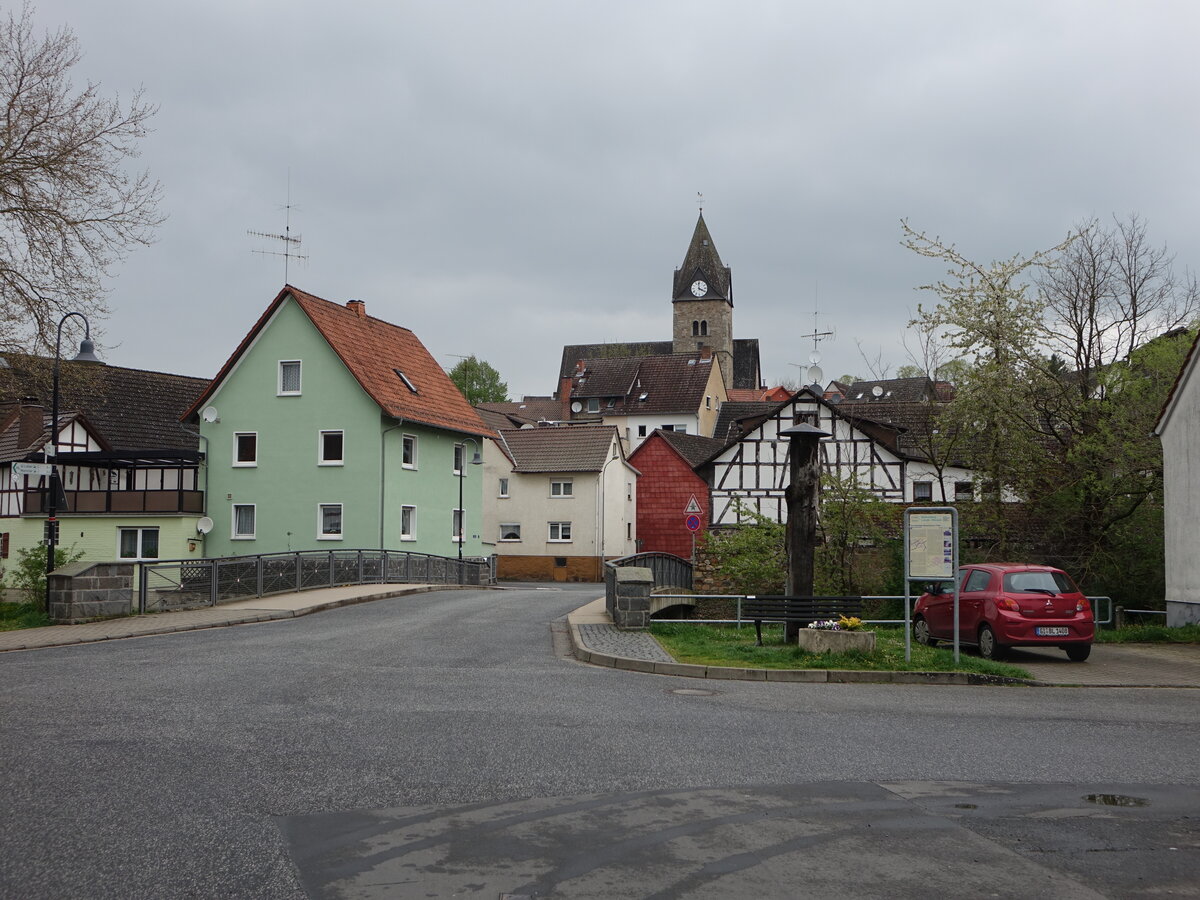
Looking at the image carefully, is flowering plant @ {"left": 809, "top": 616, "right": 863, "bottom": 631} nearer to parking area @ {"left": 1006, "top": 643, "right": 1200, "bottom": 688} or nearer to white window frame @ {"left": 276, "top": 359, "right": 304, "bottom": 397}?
parking area @ {"left": 1006, "top": 643, "right": 1200, "bottom": 688}

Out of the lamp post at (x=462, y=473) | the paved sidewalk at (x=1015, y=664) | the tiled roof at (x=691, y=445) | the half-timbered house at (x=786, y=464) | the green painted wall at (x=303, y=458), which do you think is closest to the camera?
the paved sidewalk at (x=1015, y=664)

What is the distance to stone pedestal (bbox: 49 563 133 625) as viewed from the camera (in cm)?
2144

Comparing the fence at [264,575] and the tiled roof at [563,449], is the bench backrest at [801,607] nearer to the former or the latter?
the fence at [264,575]

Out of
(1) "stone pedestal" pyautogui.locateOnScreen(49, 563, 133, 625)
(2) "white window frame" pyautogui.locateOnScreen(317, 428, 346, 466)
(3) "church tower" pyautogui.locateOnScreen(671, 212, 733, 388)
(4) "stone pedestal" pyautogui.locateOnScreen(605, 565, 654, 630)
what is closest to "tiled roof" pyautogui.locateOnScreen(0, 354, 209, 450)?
(2) "white window frame" pyautogui.locateOnScreen(317, 428, 346, 466)

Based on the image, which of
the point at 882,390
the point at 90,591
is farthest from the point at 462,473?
the point at 882,390

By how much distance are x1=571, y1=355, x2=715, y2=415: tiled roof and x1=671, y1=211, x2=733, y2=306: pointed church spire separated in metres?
23.6

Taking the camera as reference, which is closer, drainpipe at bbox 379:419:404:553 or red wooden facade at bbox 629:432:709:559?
drainpipe at bbox 379:419:404:553

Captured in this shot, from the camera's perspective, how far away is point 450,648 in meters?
17.1

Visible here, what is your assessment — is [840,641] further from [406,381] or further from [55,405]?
[406,381]

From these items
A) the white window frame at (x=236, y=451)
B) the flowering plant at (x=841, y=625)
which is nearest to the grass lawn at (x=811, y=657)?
the flowering plant at (x=841, y=625)

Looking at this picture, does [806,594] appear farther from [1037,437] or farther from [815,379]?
[815,379]

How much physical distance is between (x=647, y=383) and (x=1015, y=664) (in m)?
77.8

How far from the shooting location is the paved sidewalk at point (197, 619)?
1870cm

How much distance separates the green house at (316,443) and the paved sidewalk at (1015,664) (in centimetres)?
2172
